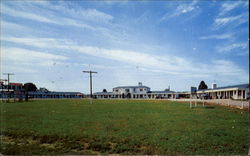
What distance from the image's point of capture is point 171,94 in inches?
4222

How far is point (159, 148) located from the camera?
632 centimetres

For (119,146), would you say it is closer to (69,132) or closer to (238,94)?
(69,132)

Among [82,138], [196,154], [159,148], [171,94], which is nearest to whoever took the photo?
[196,154]

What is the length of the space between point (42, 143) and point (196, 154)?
6.35 m

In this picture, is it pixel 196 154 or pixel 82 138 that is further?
pixel 82 138

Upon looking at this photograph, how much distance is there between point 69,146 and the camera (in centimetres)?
670

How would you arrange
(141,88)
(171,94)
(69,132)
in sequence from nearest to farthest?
1. (69,132)
2. (171,94)
3. (141,88)

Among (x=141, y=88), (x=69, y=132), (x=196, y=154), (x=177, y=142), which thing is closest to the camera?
(x=196, y=154)

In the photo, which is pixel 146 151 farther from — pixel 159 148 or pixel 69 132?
pixel 69 132

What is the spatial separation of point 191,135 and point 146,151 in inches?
121

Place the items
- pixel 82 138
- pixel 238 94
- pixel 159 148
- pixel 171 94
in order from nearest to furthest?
pixel 159 148, pixel 82 138, pixel 238 94, pixel 171 94

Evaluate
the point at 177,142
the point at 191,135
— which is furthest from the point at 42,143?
the point at 191,135

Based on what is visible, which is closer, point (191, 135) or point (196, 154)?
point (196, 154)

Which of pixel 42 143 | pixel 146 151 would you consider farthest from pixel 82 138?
pixel 146 151
